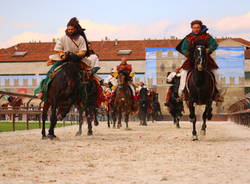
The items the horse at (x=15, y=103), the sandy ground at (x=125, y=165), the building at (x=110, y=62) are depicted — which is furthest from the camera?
the building at (x=110, y=62)

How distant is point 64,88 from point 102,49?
3875 inches

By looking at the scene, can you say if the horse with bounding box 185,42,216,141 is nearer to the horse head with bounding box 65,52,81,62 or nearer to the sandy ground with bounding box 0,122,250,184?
the horse head with bounding box 65,52,81,62

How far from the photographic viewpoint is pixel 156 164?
7602mm

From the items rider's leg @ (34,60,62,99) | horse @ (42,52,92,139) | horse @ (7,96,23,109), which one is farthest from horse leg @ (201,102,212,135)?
horse @ (7,96,23,109)

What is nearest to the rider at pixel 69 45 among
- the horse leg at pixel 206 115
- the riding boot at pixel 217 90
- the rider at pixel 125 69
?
the riding boot at pixel 217 90

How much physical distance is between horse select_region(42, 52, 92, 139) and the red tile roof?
3628 inches

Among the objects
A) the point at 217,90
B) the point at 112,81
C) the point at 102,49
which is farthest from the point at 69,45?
the point at 102,49

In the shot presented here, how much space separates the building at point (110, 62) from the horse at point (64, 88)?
79112 mm

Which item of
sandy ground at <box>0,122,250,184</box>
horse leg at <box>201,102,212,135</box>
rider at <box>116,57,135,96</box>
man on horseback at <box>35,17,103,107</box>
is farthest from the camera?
rider at <box>116,57,135,96</box>

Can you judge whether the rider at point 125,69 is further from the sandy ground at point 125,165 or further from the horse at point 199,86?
the sandy ground at point 125,165

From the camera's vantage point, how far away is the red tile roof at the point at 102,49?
108 meters

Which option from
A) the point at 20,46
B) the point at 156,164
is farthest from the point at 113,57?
the point at 156,164

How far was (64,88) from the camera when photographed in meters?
13.2

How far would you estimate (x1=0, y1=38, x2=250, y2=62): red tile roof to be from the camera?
108 meters
